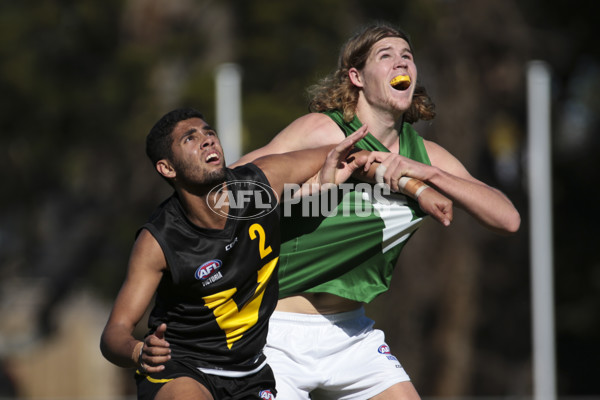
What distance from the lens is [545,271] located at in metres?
9.88

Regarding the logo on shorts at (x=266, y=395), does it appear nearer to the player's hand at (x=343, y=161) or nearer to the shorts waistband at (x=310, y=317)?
the shorts waistband at (x=310, y=317)

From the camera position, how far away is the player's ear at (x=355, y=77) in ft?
13.5

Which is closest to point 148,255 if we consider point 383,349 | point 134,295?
point 134,295

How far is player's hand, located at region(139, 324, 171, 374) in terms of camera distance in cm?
299

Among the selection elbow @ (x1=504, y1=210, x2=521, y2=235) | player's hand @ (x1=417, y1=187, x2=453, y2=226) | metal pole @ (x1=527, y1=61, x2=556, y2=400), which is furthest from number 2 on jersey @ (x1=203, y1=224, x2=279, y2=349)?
metal pole @ (x1=527, y1=61, x2=556, y2=400)

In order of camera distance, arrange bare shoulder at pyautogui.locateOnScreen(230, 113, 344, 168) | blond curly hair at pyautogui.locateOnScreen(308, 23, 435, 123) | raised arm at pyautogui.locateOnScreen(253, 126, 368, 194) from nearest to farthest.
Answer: raised arm at pyautogui.locateOnScreen(253, 126, 368, 194) < bare shoulder at pyautogui.locateOnScreen(230, 113, 344, 168) < blond curly hair at pyautogui.locateOnScreen(308, 23, 435, 123)

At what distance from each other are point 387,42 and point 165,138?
3.87 feet

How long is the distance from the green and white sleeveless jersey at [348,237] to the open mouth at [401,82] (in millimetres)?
231

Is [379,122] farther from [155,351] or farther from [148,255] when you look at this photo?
[155,351]

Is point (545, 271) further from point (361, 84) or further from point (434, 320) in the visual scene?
point (361, 84)

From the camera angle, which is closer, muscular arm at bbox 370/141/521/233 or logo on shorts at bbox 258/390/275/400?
logo on shorts at bbox 258/390/275/400

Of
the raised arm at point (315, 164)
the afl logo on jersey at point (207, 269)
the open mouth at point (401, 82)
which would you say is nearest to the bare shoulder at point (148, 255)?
the afl logo on jersey at point (207, 269)

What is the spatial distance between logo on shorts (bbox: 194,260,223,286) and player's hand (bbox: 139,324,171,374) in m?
0.34

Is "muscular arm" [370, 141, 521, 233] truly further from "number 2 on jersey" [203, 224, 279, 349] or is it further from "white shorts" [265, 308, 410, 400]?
"white shorts" [265, 308, 410, 400]
